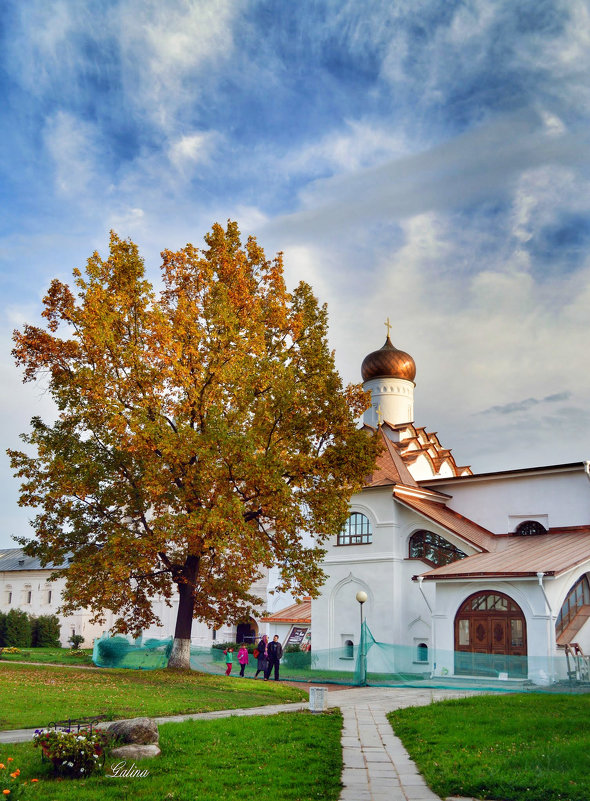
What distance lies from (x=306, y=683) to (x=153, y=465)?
9.16 metres

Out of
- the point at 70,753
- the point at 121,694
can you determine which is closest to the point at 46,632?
the point at 121,694

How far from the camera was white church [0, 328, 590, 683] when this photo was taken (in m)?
22.3

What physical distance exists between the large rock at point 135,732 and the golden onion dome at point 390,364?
101 ft

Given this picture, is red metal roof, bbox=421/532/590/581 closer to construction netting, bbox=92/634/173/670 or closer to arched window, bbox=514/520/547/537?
arched window, bbox=514/520/547/537

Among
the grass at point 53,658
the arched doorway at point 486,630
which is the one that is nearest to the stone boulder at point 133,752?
the arched doorway at point 486,630

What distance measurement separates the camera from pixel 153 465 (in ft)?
63.0

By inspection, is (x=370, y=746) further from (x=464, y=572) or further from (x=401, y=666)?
(x=464, y=572)

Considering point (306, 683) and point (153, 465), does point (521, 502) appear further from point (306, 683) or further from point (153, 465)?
point (153, 465)

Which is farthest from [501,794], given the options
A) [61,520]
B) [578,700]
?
[61,520]

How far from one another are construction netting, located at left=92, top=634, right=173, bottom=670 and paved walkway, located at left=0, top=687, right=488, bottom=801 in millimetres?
9016

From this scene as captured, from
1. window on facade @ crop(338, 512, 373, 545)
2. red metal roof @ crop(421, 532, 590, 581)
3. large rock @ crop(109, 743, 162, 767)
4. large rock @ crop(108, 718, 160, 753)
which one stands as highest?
window on facade @ crop(338, 512, 373, 545)

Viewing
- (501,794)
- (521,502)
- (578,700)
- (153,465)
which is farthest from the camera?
(521,502)

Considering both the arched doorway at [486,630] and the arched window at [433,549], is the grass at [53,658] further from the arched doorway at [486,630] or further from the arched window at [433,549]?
the arched doorway at [486,630]

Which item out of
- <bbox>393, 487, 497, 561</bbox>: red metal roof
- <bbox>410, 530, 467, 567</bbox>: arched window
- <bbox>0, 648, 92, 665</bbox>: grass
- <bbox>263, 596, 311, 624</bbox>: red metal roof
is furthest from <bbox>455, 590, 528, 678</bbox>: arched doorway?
<bbox>0, 648, 92, 665</bbox>: grass
